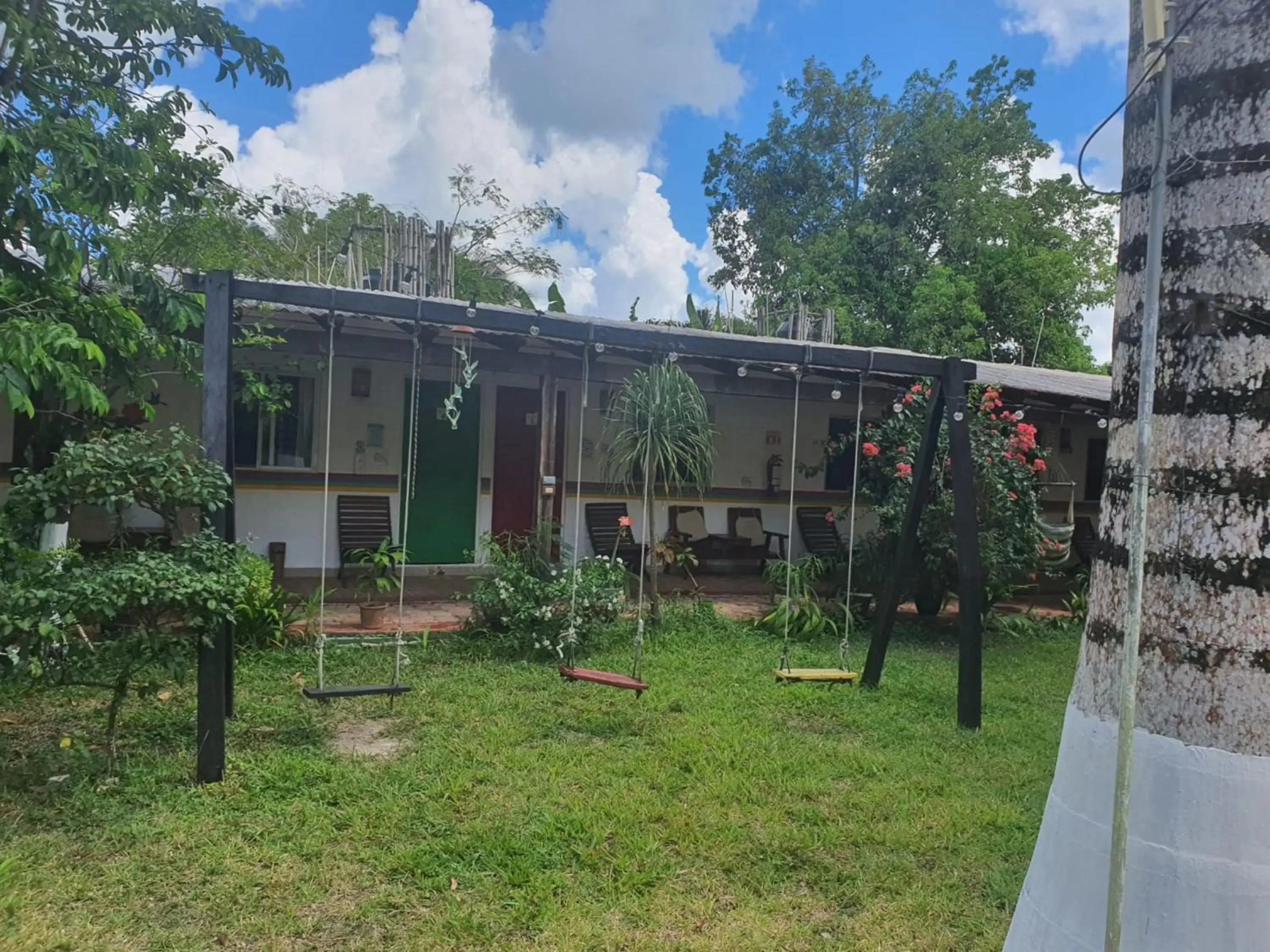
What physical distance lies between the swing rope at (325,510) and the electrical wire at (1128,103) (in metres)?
3.49

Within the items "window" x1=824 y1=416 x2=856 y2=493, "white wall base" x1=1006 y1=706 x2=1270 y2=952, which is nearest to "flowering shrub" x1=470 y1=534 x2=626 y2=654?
"white wall base" x1=1006 y1=706 x2=1270 y2=952

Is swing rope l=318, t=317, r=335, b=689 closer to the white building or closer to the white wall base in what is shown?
the white building

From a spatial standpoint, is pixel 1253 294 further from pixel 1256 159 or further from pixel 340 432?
pixel 340 432

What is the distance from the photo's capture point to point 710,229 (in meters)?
22.5

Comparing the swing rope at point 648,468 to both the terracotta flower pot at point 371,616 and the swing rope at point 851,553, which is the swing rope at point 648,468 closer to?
the swing rope at point 851,553

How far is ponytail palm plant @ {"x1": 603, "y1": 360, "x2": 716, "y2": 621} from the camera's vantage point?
6.99 metres

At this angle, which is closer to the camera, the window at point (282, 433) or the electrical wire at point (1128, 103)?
the electrical wire at point (1128, 103)

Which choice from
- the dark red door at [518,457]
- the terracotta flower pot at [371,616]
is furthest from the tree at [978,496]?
the terracotta flower pot at [371,616]

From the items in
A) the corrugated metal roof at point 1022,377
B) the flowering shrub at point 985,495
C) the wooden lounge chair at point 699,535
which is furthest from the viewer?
the wooden lounge chair at point 699,535

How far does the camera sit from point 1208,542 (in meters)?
1.67

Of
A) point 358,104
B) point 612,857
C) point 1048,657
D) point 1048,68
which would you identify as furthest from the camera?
point 358,104

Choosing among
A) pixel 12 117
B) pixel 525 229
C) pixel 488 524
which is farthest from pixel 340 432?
pixel 525 229

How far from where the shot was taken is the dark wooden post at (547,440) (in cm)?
738

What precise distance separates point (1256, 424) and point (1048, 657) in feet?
21.4
